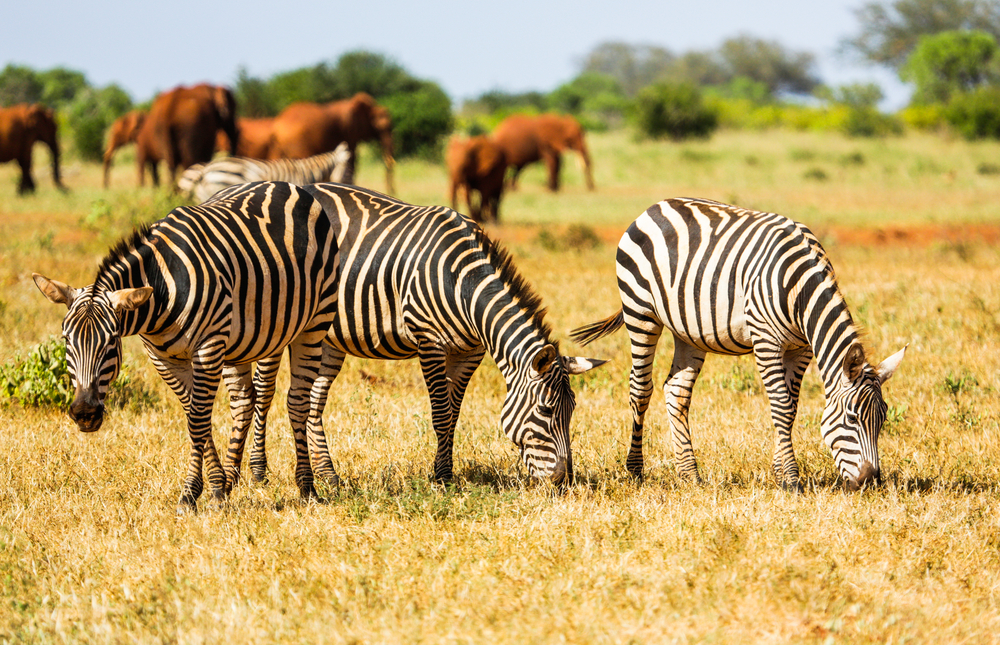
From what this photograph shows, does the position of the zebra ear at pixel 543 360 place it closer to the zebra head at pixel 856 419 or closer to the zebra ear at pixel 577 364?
the zebra ear at pixel 577 364

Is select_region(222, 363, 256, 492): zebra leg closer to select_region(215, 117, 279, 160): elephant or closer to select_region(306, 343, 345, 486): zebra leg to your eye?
select_region(306, 343, 345, 486): zebra leg

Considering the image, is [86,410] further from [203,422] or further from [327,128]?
[327,128]

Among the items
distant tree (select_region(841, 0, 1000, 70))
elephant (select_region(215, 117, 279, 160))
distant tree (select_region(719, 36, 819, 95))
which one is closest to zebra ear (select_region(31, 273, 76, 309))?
elephant (select_region(215, 117, 279, 160))

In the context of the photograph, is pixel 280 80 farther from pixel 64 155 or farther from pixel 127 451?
pixel 127 451

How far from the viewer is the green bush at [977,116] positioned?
1232 inches

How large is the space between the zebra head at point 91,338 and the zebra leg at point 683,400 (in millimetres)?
3375

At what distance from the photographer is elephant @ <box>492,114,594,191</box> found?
1011 inches

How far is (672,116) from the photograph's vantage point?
35062 mm

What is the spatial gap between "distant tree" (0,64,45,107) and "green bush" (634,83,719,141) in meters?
35.0

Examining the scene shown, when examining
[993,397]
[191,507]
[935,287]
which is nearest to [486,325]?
[191,507]

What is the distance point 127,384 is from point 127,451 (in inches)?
56.5

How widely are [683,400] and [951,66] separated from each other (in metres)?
54.6

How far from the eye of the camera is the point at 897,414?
Result: 7.15 metres

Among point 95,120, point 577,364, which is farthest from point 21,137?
point 577,364
